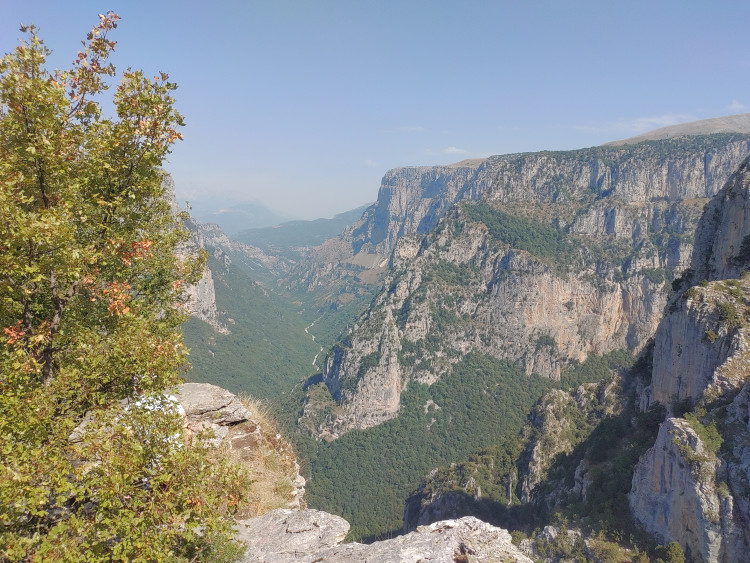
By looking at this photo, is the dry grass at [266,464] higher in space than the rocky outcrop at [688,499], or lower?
higher

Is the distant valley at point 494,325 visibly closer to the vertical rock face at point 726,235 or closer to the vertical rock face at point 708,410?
the vertical rock face at point 726,235

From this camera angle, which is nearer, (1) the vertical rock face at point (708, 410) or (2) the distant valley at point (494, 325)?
(1) the vertical rock face at point (708, 410)

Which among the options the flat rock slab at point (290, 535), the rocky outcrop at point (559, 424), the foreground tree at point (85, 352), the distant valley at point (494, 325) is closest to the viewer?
the foreground tree at point (85, 352)

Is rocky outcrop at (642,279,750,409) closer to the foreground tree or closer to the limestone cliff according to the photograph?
the foreground tree

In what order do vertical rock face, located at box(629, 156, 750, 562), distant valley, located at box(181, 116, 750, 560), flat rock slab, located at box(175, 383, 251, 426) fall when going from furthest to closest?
distant valley, located at box(181, 116, 750, 560) < vertical rock face, located at box(629, 156, 750, 562) < flat rock slab, located at box(175, 383, 251, 426)

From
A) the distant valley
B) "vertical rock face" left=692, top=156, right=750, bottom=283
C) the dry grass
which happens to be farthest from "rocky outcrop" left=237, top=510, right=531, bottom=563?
the distant valley

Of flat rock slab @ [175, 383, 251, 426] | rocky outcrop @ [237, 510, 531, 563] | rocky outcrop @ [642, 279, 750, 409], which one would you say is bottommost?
rocky outcrop @ [642, 279, 750, 409]

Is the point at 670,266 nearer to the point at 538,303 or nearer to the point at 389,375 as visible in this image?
the point at 538,303

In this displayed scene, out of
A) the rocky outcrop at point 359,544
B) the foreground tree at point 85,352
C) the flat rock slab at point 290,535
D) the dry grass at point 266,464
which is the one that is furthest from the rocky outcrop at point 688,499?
the foreground tree at point 85,352
